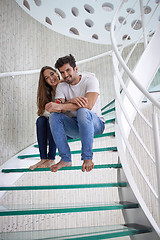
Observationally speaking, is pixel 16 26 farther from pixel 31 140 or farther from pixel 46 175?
pixel 46 175

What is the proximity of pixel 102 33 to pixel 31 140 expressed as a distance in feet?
7.16

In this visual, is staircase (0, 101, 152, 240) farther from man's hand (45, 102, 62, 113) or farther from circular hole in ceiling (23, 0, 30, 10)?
circular hole in ceiling (23, 0, 30, 10)

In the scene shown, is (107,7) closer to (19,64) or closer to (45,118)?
(19,64)

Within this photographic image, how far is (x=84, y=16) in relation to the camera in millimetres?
3615

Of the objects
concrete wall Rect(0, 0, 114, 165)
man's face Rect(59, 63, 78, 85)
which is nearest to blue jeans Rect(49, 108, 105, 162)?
man's face Rect(59, 63, 78, 85)

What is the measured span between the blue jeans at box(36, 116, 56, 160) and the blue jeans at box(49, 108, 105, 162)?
0.16m

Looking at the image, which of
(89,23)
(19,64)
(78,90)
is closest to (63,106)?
(78,90)

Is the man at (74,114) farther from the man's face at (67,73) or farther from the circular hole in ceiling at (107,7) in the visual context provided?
the circular hole in ceiling at (107,7)

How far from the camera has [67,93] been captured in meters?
2.04

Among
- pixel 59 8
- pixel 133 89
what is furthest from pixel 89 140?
pixel 59 8

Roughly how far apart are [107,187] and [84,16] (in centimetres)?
247

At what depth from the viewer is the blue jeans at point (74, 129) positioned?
1.61 m

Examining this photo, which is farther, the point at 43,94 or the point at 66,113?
the point at 43,94

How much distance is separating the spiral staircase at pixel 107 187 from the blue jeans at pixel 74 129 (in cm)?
12
